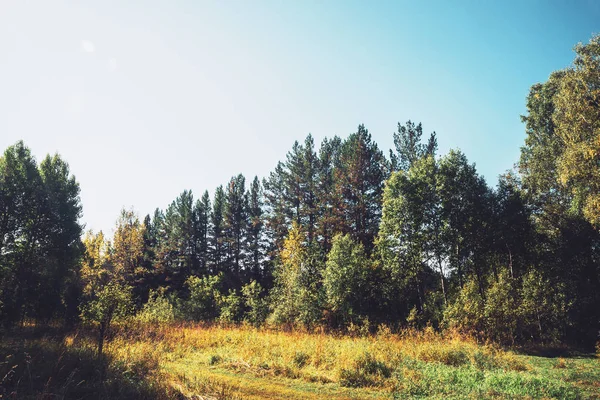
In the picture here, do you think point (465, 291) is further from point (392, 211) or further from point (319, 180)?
point (319, 180)

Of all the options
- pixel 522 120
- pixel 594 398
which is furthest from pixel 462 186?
pixel 594 398

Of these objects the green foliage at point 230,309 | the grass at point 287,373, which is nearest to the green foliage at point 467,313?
the grass at point 287,373

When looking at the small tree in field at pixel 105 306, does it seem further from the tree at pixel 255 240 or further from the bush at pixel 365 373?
the tree at pixel 255 240

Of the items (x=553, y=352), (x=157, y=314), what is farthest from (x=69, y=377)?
(x=553, y=352)

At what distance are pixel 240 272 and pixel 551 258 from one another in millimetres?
37316

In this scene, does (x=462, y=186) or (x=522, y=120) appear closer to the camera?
(x=462, y=186)

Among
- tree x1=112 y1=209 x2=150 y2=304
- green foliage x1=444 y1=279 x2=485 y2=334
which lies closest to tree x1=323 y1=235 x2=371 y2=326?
green foliage x1=444 y1=279 x2=485 y2=334

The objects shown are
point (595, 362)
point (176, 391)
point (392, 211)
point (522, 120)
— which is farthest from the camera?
point (522, 120)

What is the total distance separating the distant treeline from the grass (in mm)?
2133

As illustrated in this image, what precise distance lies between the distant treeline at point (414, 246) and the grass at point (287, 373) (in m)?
2.13

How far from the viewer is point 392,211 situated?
2452 centimetres

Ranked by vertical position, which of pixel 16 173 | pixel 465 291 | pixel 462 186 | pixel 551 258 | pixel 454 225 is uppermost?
pixel 16 173

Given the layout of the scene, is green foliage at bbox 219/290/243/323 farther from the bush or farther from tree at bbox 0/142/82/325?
the bush

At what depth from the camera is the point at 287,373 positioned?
30.5 feet
